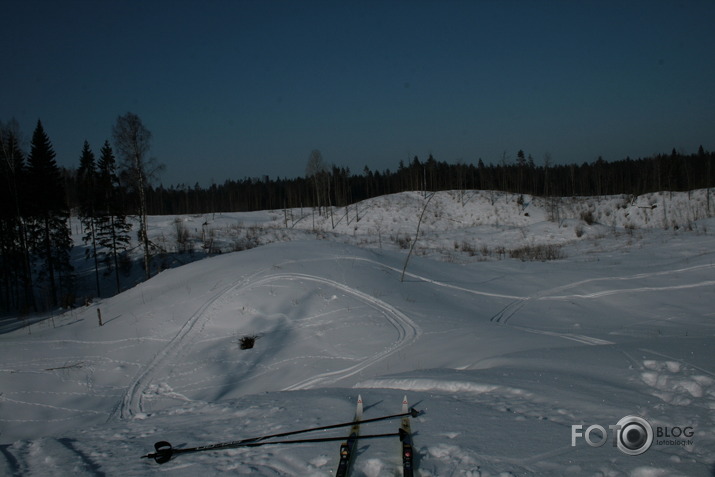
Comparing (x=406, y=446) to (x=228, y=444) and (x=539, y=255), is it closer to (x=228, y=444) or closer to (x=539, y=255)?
(x=228, y=444)

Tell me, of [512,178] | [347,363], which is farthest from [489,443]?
[512,178]

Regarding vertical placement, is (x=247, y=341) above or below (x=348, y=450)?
below

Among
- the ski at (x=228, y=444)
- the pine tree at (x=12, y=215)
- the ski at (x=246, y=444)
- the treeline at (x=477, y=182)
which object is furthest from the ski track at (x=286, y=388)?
the treeline at (x=477, y=182)

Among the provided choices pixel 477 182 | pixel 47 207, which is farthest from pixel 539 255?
pixel 477 182

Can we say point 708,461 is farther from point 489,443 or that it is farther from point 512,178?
point 512,178

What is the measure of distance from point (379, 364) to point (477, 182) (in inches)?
3018

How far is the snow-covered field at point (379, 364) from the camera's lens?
143 inches

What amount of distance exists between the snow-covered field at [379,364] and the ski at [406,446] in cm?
10

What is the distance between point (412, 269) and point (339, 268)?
304 cm

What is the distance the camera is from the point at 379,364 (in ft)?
26.5

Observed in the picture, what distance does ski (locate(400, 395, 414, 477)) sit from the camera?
3.13 m

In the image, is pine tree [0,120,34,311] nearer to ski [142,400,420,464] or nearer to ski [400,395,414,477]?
ski [142,400,420,464]

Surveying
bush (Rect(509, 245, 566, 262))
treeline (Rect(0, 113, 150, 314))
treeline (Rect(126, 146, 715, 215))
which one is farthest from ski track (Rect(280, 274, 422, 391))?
treeline (Rect(126, 146, 715, 215))

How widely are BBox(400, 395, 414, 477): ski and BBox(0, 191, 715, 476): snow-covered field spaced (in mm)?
96
